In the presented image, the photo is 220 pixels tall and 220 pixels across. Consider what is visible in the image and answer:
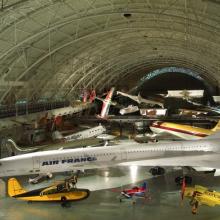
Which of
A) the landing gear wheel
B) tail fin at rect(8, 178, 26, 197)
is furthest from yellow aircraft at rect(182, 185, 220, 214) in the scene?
tail fin at rect(8, 178, 26, 197)

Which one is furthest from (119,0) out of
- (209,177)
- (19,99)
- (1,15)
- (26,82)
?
(19,99)

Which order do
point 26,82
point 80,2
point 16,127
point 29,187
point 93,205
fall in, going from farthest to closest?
1. point 26,82
2. point 16,127
3. point 80,2
4. point 29,187
5. point 93,205

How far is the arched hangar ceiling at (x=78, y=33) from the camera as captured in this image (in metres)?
24.9

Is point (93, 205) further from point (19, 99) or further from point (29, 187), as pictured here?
point (19, 99)

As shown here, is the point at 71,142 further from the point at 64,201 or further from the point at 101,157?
the point at 64,201

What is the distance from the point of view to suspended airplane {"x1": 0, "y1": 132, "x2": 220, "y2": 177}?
20078 mm

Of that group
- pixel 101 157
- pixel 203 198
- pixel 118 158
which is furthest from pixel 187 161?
pixel 101 157

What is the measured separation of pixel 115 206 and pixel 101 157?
4173mm

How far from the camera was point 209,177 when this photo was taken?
22562 millimetres

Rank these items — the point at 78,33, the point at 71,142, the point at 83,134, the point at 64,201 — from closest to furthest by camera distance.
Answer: the point at 64,201, the point at 71,142, the point at 78,33, the point at 83,134

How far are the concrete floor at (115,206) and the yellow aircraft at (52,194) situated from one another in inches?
15.3

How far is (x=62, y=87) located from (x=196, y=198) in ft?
118

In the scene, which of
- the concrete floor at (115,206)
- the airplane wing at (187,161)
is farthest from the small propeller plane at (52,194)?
the airplane wing at (187,161)

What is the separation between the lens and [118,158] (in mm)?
21672
